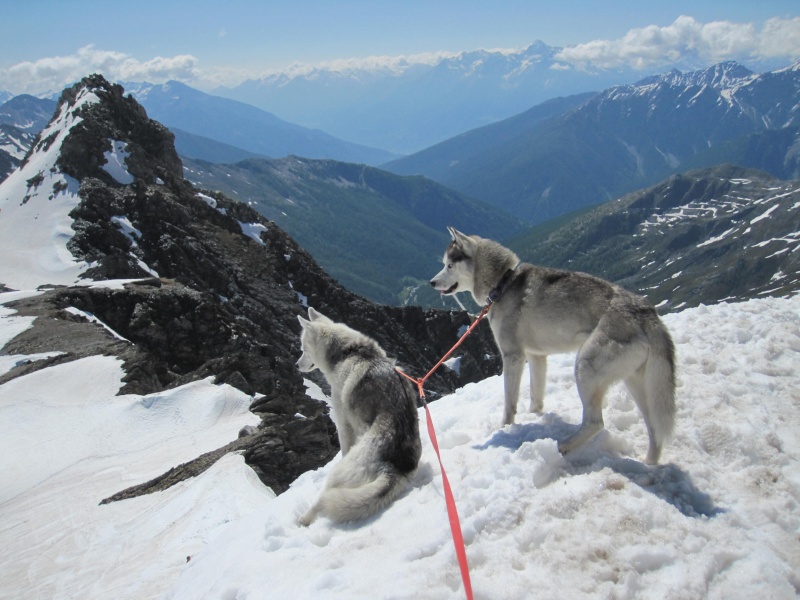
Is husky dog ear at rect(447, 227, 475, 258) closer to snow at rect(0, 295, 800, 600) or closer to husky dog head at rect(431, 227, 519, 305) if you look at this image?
husky dog head at rect(431, 227, 519, 305)

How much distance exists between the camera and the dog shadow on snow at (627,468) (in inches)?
252

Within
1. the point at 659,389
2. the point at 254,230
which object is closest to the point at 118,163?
the point at 254,230

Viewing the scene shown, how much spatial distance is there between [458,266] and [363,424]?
11.9 ft

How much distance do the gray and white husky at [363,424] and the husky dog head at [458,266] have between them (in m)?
1.95

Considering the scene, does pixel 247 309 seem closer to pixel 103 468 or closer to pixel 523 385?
pixel 103 468

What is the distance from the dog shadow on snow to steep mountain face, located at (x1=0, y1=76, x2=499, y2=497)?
10.4 m

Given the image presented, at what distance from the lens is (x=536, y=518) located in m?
6.04

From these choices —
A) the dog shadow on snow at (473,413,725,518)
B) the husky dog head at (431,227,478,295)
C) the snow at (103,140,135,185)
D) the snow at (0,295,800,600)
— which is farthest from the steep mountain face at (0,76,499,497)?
the dog shadow on snow at (473,413,725,518)

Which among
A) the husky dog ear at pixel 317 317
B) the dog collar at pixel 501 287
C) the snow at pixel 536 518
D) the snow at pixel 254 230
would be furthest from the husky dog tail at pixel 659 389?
the snow at pixel 254 230

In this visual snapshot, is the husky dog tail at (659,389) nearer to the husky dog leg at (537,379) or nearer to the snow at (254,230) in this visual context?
the husky dog leg at (537,379)

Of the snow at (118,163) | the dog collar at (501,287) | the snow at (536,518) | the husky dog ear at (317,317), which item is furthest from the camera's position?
the snow at (118,163)

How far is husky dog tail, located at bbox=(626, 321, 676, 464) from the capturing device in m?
7.19

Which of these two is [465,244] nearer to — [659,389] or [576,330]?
A: [576,330]

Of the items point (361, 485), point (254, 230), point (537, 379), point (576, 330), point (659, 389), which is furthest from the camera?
point (254, 230)
